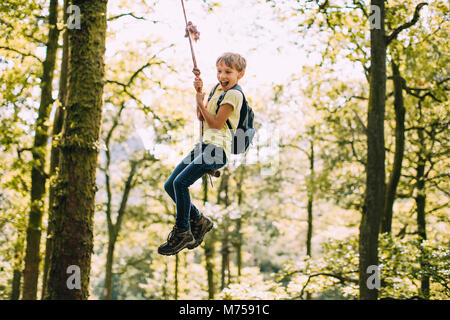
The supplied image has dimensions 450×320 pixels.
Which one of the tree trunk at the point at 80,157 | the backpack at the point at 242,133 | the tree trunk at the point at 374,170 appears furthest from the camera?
the tree trunk at the point at 374,170

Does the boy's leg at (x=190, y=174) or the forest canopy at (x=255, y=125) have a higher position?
the forest canopy at (x=255, y=125)

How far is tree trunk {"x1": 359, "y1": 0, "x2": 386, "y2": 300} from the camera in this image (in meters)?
7.18

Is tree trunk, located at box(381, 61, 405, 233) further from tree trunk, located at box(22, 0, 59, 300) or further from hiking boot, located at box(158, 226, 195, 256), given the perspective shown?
tree trunk, located at box(22, 0, 59, 300)

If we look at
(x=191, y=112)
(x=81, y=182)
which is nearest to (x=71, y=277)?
(x=81, y=182)

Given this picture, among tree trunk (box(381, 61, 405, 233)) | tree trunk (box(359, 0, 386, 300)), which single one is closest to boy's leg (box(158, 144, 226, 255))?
tree trunk (box(359, 0, 386, 300))

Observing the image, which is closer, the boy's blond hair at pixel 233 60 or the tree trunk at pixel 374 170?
the boy's blond hair at pixel 233 60

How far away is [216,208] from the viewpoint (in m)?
17.2

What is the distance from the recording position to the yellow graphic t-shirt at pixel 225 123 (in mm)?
3551

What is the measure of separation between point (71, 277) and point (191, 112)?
31.1 ft

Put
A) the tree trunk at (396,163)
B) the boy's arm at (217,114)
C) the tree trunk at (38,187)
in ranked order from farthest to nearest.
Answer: the tree trunk at (396,163) < the tree trunk at (38,187) < the boy's arm at (217,114)

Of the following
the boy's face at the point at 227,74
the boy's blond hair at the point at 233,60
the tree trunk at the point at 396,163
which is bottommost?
the boy's face at the point at 227,74

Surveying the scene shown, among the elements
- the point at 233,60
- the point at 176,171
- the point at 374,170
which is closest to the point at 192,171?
the point at 176,171

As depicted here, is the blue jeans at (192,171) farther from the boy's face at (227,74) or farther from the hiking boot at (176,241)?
the boy's face at (227,74)

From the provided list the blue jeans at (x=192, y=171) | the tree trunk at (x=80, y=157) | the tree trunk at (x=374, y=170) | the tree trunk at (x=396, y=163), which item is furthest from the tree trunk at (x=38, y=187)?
the tree trunk at (x=396, y=163)
